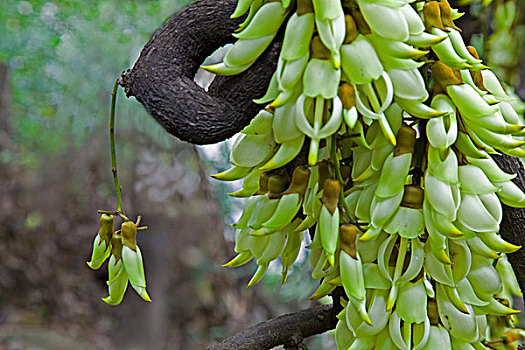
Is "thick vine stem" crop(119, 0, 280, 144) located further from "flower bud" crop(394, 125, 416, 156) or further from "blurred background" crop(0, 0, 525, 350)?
"blurred background" crop(0, 0, 525, 350)

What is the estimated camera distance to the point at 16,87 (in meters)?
2.76

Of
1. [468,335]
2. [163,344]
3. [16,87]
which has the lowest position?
[163,344]

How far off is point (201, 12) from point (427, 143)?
0.27m

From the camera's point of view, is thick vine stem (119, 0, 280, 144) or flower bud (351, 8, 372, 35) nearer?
flower bud (351, 8, 372, 35)

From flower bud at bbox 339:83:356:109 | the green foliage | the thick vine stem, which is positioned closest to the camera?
flower bud at bbox 339:83:356:109

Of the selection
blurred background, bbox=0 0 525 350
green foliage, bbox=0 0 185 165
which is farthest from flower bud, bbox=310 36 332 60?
green foliage, bbox=0 0 185 165

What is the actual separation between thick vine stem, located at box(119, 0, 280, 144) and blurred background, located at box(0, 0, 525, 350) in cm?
88

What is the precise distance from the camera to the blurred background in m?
2.00

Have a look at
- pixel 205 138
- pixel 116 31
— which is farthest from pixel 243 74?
pixel 116 31

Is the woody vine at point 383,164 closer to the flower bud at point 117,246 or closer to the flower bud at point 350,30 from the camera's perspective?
the flower bud at point 350,30

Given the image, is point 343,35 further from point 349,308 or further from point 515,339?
point 515,339

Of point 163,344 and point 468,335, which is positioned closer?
point 468,335

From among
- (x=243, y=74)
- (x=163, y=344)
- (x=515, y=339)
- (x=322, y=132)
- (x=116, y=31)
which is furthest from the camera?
(x=163, y=344)

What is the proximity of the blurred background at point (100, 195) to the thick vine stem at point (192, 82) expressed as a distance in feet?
2.88
